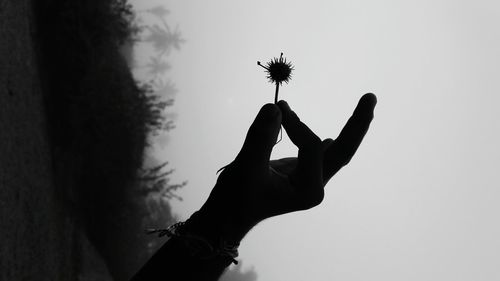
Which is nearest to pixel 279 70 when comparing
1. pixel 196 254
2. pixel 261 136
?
pixel 261 136

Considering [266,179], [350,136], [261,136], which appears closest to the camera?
[261,136]

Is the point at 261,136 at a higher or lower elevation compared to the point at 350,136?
lower

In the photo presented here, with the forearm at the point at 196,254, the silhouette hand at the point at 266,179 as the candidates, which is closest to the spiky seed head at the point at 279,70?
the silhouette hand at the point at 266,179

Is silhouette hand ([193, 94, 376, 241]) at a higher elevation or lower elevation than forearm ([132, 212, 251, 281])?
higher

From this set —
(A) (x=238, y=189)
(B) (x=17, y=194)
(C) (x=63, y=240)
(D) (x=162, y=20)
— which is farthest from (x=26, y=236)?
(D) (x=162, y=20)

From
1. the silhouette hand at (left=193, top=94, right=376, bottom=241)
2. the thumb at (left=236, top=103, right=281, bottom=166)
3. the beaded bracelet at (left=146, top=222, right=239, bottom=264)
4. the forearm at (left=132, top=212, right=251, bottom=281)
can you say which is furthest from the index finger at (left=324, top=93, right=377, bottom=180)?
the beaded bracelet at (left=146, top=222, right=239, bottom=264)

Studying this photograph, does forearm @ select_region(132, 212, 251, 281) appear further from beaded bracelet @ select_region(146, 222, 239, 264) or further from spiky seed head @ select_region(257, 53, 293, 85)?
spiky seed head @ select_region(257, 53, 293, 85)

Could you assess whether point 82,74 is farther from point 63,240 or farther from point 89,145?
point 63,240

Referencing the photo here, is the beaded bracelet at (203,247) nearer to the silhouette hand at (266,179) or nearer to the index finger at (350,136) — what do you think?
the silhouette hand at (266,179)

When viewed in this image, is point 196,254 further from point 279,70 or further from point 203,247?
point 279,70
